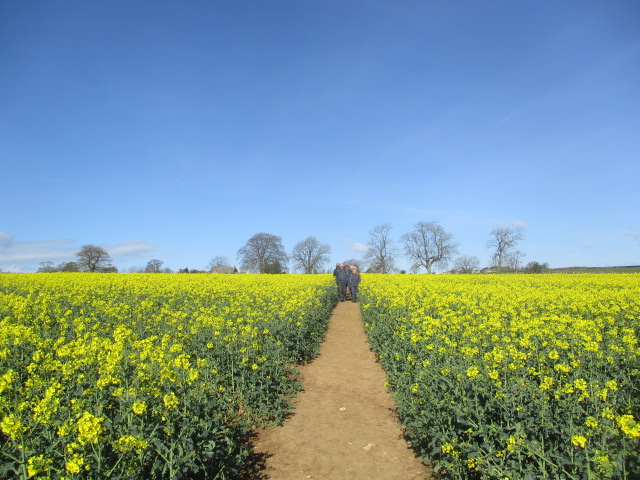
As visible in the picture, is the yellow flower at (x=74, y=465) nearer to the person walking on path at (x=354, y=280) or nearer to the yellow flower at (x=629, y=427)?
the yellow flower at (x=629, y=427)

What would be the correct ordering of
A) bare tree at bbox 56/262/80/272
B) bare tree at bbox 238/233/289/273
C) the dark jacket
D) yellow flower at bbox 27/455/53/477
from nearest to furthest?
1. yellow flower at bbox 27/455/53/477
2. the dark jacket
3. bare tree at bbox 56/262/80/272
4. bare tree at bbox 238/233/289/273

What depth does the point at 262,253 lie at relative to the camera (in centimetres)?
8656

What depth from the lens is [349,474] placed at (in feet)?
17.6

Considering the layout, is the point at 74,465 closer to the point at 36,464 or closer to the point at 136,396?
the point at 36,464

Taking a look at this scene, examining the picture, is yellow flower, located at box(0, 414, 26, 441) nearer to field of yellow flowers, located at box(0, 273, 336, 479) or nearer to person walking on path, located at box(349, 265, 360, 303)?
field of yellow flowers, located at box(0, 273, 336, 479)

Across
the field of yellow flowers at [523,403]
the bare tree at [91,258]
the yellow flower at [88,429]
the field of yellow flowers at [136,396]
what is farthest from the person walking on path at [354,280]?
the bare tree at [91,258]

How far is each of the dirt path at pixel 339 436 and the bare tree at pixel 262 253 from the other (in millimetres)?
74543

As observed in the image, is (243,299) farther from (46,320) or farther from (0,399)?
(0,399)

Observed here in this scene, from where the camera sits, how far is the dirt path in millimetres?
5453

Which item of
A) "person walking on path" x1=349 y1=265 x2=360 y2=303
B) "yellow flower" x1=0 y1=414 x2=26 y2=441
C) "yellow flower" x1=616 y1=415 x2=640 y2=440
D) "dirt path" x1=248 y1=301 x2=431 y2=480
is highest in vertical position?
"person walking on path" x1=349 y1=265 x2=360 y2=303

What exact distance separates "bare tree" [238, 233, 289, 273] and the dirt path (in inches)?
2935

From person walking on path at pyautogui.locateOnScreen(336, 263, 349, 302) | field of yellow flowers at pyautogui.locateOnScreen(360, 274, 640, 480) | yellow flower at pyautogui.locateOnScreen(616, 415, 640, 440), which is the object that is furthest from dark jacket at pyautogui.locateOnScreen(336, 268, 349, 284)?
yellow flower at pyautogui.locateOnScreen(616, 415, 640, 440)

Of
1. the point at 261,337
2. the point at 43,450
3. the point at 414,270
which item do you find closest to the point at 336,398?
the point at 261,337

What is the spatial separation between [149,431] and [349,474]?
9.18 feet
